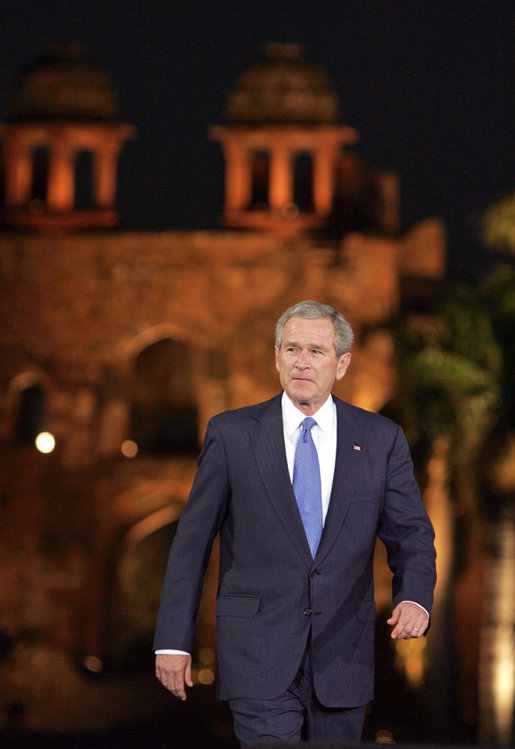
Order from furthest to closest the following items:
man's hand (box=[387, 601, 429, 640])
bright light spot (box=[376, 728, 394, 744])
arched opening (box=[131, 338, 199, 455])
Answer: arched opening (box=[131, 338, 199, 455]) < bright light spot (box=[376, 728, 394, 744]) < man's hand (box=[387, 601, 429, 640])

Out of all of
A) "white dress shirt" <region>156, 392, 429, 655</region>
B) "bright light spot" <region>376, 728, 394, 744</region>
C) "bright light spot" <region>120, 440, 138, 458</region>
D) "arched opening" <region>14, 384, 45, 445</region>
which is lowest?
"bright light spot" <region>376, 728, 394, 744</region>

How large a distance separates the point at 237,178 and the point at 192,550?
1574 centimetres

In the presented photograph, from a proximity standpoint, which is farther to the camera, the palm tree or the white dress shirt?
the palm tree

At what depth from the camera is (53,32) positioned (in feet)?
57.5

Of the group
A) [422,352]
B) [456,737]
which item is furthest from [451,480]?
[456,737]

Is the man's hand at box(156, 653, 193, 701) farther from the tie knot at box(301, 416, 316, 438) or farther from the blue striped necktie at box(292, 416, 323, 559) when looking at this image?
the tie knot at box(301, 416, 316, 438)

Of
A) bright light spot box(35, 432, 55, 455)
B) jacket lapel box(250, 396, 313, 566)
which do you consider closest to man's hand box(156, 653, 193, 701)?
jacket lapel box(250, 396, 313, 566)

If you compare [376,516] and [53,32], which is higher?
[53,32]

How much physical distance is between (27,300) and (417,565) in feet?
53.1

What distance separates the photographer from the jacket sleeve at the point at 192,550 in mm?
4223

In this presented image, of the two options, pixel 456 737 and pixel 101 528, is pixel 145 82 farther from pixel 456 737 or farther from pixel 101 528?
pixel 456 737

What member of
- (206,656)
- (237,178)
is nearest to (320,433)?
(237,178)

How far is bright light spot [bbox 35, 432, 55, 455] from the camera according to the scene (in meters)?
20.2

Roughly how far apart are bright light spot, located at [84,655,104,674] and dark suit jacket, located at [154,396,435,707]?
15.6 metres
